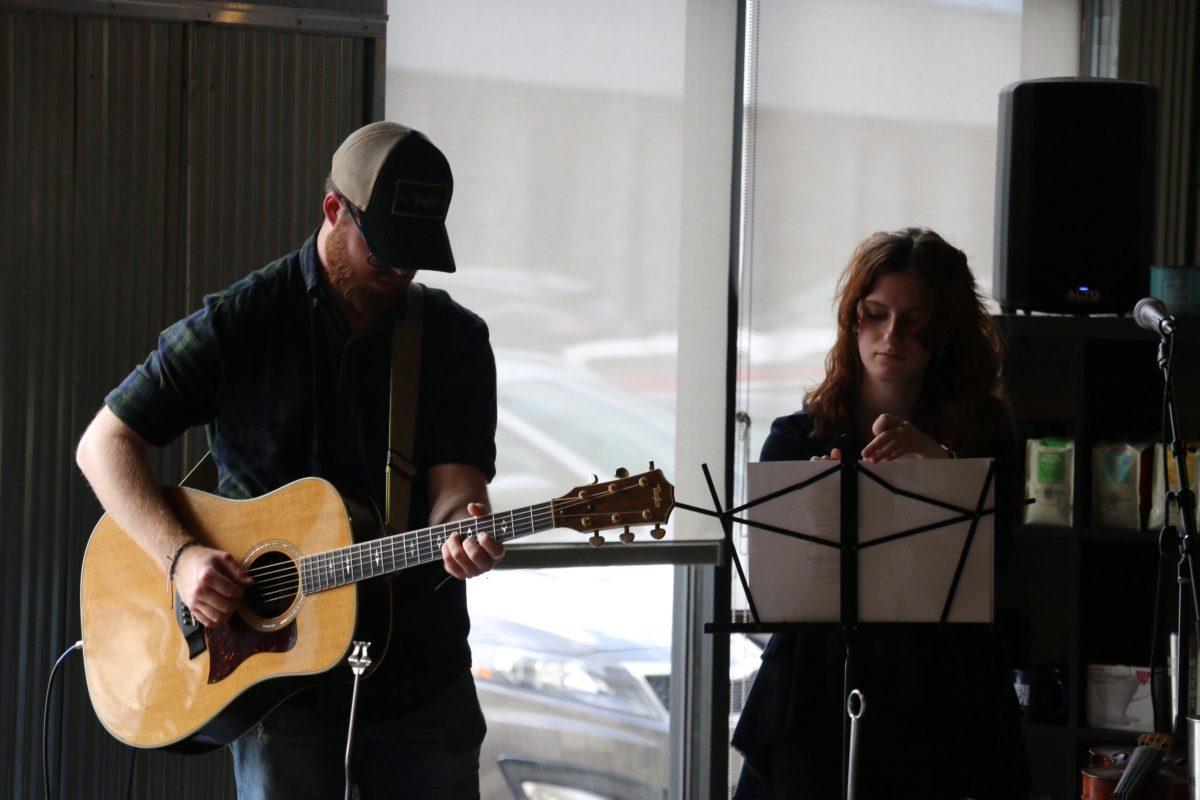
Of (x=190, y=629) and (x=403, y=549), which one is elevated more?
(x=403, y=549)

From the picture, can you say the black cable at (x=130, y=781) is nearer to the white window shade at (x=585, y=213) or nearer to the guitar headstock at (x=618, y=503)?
the white window shade at (x=585, y=213)

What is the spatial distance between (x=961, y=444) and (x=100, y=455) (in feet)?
4.70

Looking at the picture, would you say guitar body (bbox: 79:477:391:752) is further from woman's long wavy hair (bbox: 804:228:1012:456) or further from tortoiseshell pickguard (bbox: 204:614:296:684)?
woman's long wavy hair (bbox: 804:228:1012:456)

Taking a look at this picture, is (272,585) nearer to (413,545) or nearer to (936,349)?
(413,545)

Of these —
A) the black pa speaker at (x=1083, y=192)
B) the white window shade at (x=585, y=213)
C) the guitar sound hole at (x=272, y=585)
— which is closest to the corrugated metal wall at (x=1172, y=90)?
the black pa speaker at (x=1083, y=192)

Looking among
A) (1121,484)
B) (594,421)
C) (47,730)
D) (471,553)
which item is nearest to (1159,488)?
(1121,484)

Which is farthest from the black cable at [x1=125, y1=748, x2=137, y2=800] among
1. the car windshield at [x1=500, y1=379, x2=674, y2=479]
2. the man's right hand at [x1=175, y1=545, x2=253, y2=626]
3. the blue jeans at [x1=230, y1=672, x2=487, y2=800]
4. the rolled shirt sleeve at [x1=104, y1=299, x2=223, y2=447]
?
the car windshield at [x1=500, y1=379, x2=674, y2=479]

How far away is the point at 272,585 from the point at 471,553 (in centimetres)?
37

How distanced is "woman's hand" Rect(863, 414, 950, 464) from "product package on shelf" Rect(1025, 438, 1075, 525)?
99 cm

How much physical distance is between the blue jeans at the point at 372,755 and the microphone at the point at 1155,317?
4.03 ft

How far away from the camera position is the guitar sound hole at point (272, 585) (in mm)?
1919

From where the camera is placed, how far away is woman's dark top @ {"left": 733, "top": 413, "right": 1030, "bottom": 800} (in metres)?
2.03

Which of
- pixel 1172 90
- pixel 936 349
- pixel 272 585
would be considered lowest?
pixel 272 585

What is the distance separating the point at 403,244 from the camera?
1841 millimetres
